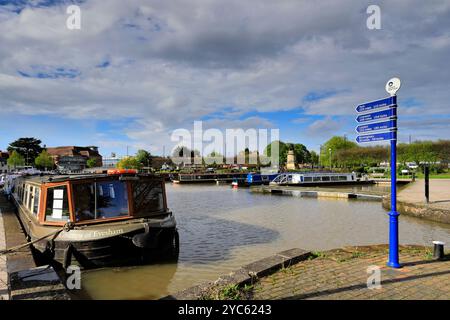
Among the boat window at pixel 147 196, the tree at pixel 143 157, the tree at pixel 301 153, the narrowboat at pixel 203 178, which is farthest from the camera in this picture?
the tree at pixel 301 153

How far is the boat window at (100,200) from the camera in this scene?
883cm

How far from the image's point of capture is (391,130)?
6.47m

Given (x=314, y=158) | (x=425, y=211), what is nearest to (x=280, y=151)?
(x=314, y=158)

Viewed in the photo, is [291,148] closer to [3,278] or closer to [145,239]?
[145,239]

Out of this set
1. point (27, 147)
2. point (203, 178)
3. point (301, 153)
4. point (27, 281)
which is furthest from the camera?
point (301, 153)

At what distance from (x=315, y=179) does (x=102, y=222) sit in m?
41.2

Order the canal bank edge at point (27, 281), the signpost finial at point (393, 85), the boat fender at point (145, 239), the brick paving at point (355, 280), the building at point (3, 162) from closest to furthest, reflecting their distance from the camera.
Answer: the canal bank edge at point (27, 281) → the brick paving at point (355, 280) → the signpost finial at point (393, 85) → the boat fender at point (145, 239) → the building at point (3, 162)

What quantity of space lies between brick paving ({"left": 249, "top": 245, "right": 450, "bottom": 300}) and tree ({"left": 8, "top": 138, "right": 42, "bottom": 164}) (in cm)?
11776

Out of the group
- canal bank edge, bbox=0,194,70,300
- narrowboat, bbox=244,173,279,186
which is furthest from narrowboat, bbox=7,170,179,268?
narrowboat, bbox=244,173,279,186

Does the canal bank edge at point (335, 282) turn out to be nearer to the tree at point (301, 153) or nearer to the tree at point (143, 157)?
the tree at point (143, 157)

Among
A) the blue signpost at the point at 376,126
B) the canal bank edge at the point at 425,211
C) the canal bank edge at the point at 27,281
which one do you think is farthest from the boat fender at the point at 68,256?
the canal bank edge at the point at 425,211

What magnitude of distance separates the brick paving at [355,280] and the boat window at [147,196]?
5019 mm

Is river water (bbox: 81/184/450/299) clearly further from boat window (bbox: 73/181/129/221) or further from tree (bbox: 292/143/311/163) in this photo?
tree (bbox: 292/143/311/163)

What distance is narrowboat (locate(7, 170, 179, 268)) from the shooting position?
8.27 metres
